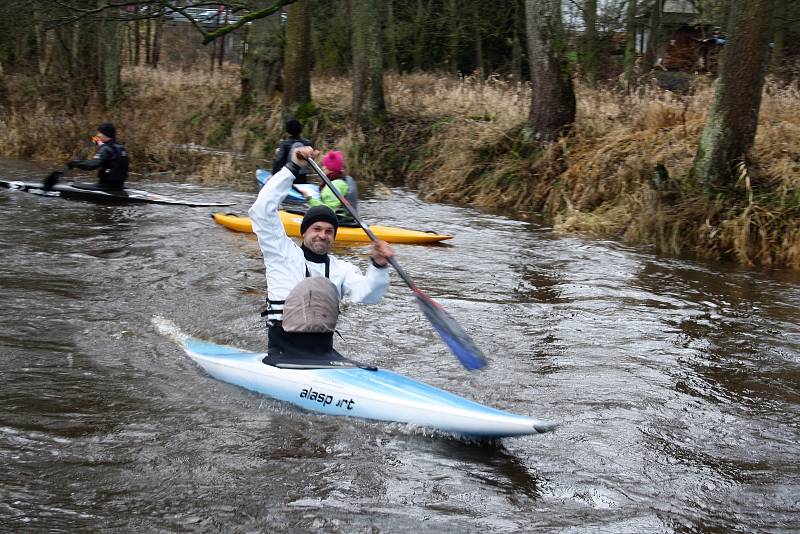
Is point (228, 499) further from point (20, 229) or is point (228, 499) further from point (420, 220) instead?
point (420, 220)

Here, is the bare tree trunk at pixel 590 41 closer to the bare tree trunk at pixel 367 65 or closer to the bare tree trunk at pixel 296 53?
the bare tree trunk at pixel 367 65

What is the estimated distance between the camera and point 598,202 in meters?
12.9

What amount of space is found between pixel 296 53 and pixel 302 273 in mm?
13862

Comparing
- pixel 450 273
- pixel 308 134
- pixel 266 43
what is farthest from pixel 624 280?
pixel 266 43

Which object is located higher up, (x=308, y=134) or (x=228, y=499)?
(x=308, y=134)

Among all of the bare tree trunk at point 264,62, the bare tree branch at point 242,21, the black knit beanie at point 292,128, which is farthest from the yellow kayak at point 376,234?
the bare tree trunk at point 264,62

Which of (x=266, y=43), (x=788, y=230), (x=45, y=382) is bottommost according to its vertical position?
(x=45, y=382)

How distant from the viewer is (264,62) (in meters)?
20.9

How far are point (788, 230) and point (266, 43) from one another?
1368 cm

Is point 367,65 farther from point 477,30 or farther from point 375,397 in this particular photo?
point 375,397

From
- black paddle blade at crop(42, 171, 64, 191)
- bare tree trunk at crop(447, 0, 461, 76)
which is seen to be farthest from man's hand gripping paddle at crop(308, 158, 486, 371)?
bare tree trunk at crop(447, 0, 461, 76)

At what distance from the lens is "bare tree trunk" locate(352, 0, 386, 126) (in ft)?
58.8

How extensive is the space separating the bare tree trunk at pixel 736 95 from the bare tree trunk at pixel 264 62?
484 inches

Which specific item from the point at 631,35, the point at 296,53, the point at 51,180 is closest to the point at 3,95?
the point at 296,53
